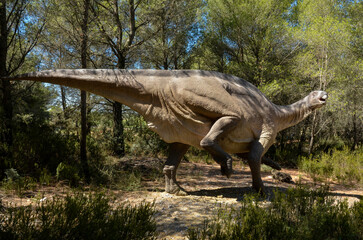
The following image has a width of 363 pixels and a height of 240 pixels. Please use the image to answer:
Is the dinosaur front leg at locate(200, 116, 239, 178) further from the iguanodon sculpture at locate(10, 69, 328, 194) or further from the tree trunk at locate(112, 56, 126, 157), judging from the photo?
the tree trunk at locate(112, 56, 126, 157)

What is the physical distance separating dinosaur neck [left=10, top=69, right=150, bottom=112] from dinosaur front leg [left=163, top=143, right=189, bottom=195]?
1.00 m

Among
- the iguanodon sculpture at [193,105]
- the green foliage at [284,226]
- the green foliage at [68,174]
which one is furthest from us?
the green foliage at [68,174]

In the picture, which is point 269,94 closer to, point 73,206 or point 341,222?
point 341,222

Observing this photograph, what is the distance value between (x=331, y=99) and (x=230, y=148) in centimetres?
646

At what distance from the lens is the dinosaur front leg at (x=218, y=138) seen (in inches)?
136

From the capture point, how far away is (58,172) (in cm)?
414

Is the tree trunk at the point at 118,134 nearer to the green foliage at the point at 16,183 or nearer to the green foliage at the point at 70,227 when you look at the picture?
the green foliage at the point at 16,183

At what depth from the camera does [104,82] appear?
3.53 metres

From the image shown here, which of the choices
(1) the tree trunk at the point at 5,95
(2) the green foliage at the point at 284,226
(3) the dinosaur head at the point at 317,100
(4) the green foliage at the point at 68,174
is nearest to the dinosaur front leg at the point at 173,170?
(4) the green foliage at the point at 68,174

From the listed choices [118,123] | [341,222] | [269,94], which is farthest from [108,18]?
[341,222]

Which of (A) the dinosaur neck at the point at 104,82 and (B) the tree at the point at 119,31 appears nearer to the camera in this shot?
(A) the dinosaur neck at the point at 104,82

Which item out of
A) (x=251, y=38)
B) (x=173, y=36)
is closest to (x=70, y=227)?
(x=173, y=36)

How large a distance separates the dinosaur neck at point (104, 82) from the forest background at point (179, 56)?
156 centimetres

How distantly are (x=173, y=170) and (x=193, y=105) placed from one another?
124cm
